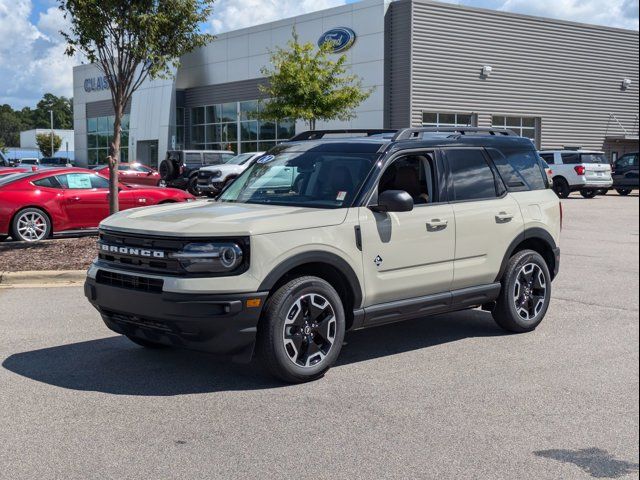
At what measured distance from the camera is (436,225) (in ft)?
21.8

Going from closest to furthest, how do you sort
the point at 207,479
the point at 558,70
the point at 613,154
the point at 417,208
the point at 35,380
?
the point at 207,479 < the point at 35,380 < the point at 417,208 < the point at 558,70 < the point at 613,154

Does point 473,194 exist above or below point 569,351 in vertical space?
above

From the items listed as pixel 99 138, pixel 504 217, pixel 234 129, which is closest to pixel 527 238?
pixel 504 217

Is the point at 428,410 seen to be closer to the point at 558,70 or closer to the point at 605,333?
the point at 605,333

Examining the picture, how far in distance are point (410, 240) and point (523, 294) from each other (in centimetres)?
168

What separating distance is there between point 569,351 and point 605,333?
838 mm

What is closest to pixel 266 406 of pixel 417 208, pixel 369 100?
pixel 417 208

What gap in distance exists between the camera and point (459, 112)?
37.3m

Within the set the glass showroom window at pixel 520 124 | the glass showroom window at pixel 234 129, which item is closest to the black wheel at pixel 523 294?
the glass showroom window at pixel 520 124

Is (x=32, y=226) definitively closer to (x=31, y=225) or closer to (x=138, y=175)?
(x=31, y=225)

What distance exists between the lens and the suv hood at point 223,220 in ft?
18.2

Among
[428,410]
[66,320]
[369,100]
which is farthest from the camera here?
[369,100]

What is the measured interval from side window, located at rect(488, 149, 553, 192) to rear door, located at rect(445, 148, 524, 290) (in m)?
0.13

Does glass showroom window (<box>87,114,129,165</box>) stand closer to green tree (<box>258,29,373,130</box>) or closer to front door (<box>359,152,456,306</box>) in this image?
green tree (<box>258,29,373,130</box>)
